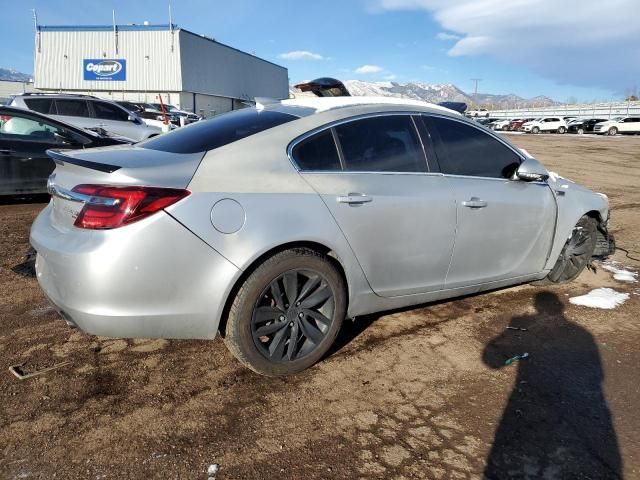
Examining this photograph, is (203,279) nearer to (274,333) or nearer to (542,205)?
(274,333)

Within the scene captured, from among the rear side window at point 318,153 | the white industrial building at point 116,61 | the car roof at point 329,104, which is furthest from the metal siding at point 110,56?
the rear side window at point 318,153

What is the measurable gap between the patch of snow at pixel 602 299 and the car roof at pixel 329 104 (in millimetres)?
2069

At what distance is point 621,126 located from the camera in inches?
1647

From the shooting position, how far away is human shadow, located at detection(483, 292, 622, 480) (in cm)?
230

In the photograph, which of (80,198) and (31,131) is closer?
(80,198)

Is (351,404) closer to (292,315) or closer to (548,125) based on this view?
(292,315)

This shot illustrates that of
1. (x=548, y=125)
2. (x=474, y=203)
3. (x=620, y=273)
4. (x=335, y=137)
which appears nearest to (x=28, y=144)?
(x=335, y=137)

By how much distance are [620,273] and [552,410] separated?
3.14 metres

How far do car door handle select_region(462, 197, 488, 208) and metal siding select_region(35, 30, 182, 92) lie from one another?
43.6 metres

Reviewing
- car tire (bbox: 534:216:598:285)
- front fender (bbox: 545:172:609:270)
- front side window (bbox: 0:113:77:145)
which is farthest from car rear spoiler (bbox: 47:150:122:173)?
front side window (bbox: 0:113:77:145)

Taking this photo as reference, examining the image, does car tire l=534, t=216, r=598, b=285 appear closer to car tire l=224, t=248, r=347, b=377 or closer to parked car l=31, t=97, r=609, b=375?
parked car l=31, t=97, r=609, b=375

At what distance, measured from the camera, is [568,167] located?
15.7 meters

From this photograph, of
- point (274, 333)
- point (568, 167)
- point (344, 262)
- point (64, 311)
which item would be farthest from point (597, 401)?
point (568, 167)

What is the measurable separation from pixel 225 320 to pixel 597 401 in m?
2.14
